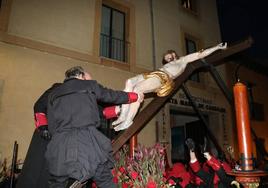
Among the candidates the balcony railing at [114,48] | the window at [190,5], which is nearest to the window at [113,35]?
the balcony railing at [114,48]

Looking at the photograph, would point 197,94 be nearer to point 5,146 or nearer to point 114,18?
point 114,18

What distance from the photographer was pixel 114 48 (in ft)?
25.3

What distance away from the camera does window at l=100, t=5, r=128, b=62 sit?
7.58m

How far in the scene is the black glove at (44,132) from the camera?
8.27 feet

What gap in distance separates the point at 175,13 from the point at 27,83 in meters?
6.28

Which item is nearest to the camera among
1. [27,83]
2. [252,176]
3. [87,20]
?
[252,176]

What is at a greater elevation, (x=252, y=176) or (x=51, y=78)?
(x=51, y=78)

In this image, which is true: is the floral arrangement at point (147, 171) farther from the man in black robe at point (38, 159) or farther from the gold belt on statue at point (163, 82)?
the gold belt on statue at point (163, 82)

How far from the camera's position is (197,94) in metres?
9.17

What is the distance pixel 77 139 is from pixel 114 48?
19.4 feet

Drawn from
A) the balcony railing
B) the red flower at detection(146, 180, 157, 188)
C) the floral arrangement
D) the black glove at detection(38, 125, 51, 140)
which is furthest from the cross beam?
the balcony railing

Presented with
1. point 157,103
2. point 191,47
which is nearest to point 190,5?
point 191,47

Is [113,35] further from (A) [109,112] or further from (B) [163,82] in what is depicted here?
(A) [109,112]

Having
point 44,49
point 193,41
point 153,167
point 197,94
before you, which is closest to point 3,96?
point 44,49
